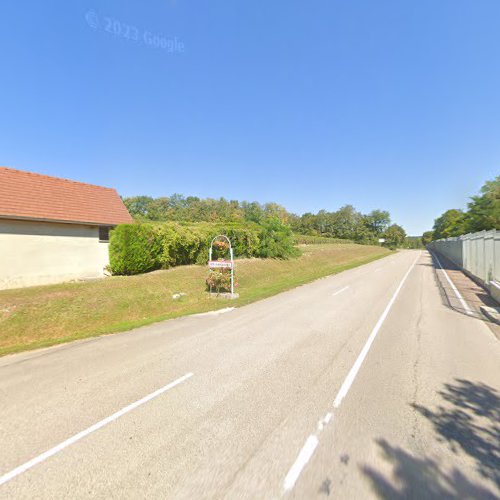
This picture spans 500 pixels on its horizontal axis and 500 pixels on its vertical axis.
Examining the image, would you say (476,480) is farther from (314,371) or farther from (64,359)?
(64,359)

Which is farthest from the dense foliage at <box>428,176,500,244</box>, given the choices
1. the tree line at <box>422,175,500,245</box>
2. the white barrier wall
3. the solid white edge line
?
the solid white edge line

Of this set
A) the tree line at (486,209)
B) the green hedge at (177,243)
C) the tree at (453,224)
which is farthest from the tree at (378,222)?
the green hedge at (177,243)

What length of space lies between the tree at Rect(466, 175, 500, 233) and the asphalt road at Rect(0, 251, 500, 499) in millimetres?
26956

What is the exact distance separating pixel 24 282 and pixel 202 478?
15.0 metres

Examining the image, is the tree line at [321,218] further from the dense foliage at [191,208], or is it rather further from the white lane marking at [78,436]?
the white lane marking at [78,436]

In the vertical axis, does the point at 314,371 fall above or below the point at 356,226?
below

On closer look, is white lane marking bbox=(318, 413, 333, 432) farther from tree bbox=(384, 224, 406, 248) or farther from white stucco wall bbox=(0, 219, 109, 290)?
tree bbox=(384, 224, 406, 248)

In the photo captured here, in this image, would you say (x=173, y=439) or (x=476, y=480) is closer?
(x=476, y=480)

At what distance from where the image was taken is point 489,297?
1137 centimetres

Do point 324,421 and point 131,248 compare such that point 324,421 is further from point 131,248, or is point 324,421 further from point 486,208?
point 486,208

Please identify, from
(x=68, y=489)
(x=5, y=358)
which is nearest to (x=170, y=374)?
(x=68, y=489)

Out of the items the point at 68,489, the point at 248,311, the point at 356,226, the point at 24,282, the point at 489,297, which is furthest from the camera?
the point at 356,226

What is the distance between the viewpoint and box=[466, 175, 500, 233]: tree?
2580 cm

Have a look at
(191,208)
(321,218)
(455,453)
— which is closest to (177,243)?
(455,453)
